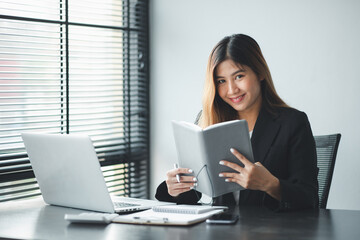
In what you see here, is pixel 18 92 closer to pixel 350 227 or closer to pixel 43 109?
pixel 43 109

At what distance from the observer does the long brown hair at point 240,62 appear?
7.98 ft

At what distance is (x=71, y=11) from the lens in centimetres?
340

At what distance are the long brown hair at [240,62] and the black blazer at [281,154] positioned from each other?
3.6 inches

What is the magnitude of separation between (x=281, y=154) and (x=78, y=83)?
1.70 m

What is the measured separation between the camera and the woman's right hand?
6.99 feet

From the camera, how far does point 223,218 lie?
1.88 meters

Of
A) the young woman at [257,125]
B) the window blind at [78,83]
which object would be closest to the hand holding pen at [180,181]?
the young woman at [257,125]

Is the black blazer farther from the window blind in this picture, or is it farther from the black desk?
the window blind

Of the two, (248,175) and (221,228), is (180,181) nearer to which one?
(248,175)

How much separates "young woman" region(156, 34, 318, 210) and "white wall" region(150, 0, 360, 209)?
98cm

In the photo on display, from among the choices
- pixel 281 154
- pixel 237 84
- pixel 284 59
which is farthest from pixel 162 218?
pixel 284 59

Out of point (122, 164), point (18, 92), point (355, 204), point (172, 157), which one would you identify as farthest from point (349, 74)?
point (18, 92)

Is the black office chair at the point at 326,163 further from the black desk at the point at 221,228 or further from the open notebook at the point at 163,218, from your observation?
the open notebook at the point at 163,218

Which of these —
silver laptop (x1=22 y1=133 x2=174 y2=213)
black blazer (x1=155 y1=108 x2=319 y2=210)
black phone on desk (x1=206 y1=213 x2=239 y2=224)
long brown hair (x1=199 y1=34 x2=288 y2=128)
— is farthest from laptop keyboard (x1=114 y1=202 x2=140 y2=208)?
long brown hair (x1=199 y1=34 x2=288 y2=128)
